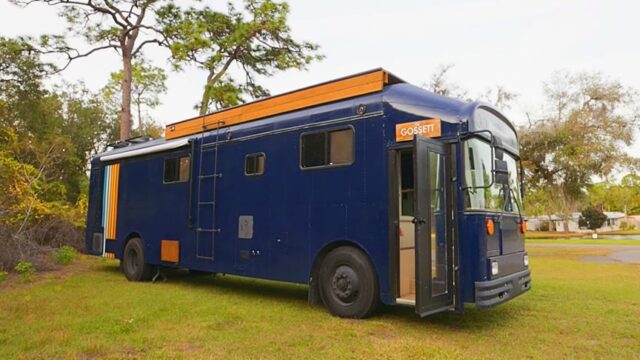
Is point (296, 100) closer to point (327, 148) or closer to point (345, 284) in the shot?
point (327, 148)

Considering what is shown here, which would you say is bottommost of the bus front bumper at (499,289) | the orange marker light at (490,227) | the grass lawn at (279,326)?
the grass lawn at (279,326)

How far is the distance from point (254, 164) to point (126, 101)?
42.3 ft

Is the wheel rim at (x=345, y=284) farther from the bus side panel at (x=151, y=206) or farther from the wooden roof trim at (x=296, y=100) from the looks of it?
the bus side panel at (x=151, y=206)

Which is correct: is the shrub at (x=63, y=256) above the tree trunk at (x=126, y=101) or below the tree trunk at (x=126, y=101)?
below

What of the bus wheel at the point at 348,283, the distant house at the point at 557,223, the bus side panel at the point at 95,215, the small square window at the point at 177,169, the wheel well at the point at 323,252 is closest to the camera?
the bus wheel at the point at 348,283

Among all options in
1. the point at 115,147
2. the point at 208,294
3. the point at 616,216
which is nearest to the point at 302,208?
the point at 208,294

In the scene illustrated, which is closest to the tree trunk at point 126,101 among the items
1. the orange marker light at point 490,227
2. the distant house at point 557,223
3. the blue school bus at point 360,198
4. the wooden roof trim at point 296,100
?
the wooden roof trim at point 296,100

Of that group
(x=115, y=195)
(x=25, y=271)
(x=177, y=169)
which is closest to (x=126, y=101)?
(x=115, y=195)

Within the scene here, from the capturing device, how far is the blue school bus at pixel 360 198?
5.56m

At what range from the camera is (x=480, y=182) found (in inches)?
224

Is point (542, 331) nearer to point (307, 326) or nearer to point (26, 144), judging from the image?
point (307, 326)

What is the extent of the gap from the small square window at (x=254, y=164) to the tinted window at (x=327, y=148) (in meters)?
0.90

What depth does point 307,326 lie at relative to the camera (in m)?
5.90

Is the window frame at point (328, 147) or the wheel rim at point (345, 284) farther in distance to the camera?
the window frame at point (328, 147)
